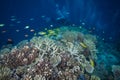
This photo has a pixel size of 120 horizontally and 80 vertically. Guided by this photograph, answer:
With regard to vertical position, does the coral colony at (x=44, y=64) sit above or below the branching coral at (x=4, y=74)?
below

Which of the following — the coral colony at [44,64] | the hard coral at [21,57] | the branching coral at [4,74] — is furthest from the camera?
the hard coral at [21,57]

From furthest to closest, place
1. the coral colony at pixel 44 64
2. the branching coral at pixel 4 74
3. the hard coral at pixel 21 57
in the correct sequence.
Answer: the hard coral at pixel 21 57 → the coral colony at pixel 44 64 → the branching coral at pixel 4 74

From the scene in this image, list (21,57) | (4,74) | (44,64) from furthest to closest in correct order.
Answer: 1. (21,57)
2. (44,64)
3. (4,74)

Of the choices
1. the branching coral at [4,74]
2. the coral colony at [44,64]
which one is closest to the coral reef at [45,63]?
the coral colony at [44,64]

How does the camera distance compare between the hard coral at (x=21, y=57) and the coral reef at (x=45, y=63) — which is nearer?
the coral reef at (x=45, y=63)

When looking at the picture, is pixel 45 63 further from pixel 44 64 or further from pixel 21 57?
pixel 21 57

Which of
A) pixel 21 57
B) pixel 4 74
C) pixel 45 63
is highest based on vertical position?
pixel 45 63

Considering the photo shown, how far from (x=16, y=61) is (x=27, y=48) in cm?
78

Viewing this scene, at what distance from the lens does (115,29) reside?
4984cm

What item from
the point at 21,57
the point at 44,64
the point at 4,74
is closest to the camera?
the point at 4,74

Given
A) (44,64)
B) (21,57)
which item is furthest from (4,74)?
(44,64)

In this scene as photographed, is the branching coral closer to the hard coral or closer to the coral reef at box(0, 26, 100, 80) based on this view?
the coral reef at box(0, 26, 100, 80)

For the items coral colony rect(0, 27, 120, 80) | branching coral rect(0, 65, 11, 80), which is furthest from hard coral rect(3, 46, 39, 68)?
branching coral rect(0, 65, 11, 80)

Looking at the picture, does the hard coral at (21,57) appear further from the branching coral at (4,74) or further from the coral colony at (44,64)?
the branching coral at (4,74)
